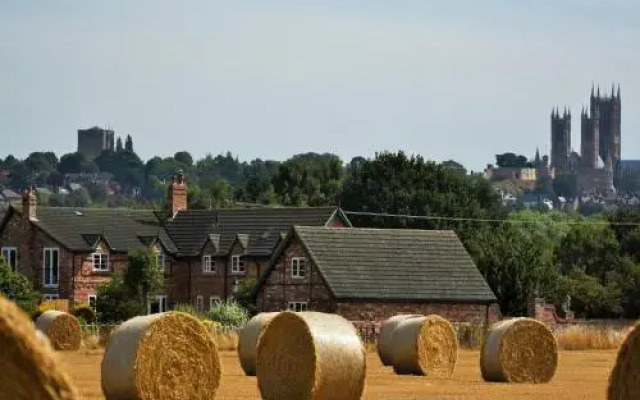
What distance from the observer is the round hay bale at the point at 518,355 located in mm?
42750

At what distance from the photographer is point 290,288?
72.5 metres

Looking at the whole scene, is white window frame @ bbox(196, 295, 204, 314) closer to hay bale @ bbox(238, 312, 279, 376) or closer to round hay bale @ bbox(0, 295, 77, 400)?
hay bale @ bbox(238, 312, 279, 376)

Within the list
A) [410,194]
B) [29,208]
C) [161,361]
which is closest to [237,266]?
[29,208]

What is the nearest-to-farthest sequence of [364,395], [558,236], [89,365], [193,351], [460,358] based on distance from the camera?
[193,351]
[364,395]
[89,365]
[460,358]
[558,236]

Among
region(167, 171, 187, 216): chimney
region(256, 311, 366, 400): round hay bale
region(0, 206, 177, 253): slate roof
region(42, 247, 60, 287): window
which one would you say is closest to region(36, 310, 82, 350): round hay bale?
region(256, 311, 366, 400): round hay bale

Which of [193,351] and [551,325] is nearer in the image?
[193,351]

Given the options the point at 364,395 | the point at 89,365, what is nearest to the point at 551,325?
the point at 89,365

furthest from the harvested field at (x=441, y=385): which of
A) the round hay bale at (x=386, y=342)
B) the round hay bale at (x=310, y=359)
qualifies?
the round hay bale at (x=310, y=359)

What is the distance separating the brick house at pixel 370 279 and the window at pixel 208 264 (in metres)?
14.9

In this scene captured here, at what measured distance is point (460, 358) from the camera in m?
57.6

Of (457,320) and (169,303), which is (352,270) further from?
(169,303)

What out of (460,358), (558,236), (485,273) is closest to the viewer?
(460,358)

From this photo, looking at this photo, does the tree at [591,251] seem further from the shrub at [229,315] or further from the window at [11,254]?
the shrub at [229,315]

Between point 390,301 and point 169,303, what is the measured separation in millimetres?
21467
